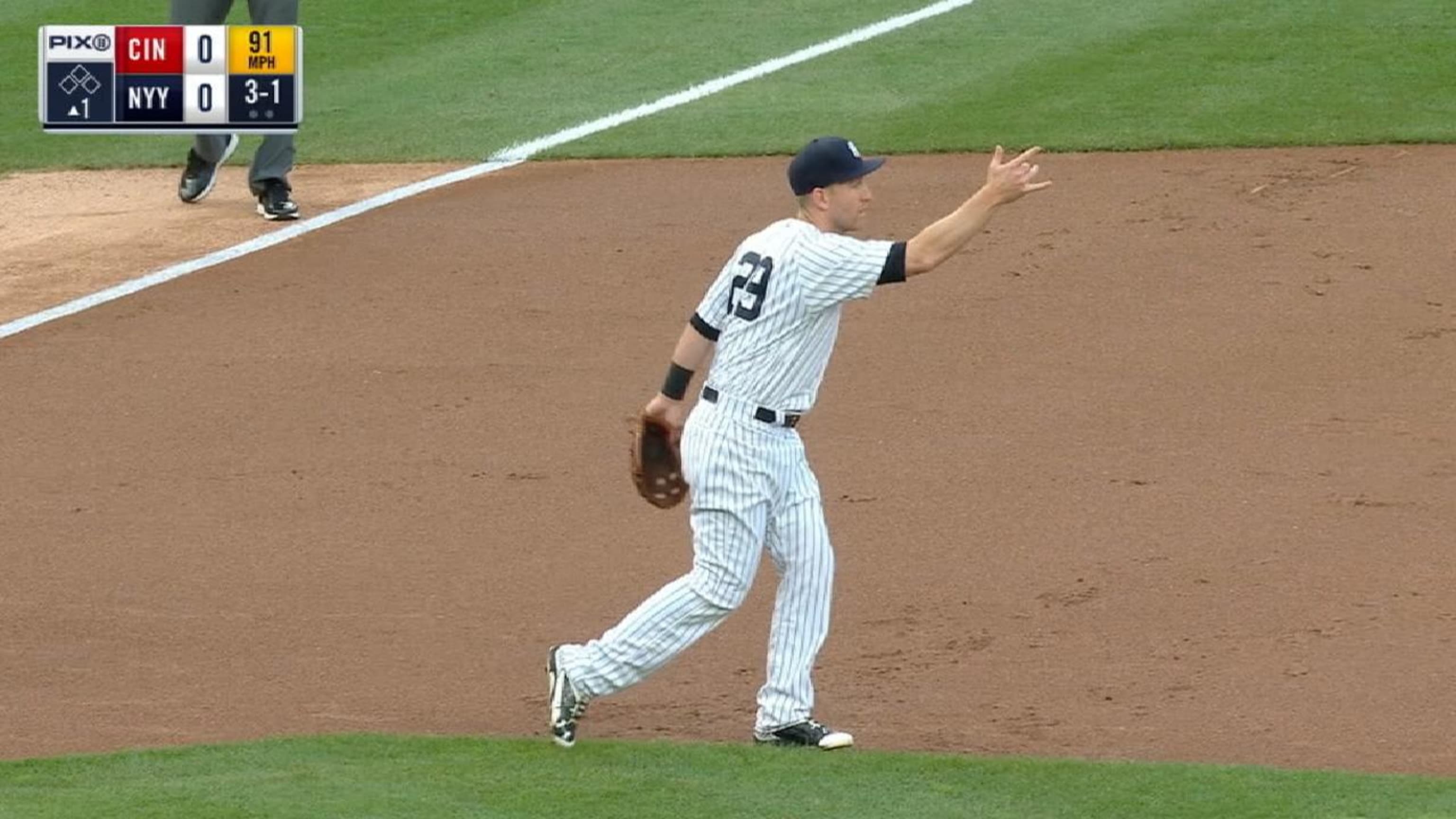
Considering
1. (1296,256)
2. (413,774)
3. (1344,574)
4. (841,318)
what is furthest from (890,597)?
(1296,256)

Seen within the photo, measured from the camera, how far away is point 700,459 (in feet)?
22.0

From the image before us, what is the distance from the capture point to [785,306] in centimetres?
656

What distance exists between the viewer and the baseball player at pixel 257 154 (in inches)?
487

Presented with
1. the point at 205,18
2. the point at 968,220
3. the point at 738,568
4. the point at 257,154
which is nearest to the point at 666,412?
the point at 738,568

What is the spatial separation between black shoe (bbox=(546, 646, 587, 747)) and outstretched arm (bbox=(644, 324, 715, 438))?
0.74 m

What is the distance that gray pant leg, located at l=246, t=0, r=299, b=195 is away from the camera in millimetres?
12375

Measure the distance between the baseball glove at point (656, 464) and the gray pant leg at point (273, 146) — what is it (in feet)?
18.9

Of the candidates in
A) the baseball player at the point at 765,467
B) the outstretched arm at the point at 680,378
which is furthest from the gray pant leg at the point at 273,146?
the baseball player at the point at 765,467

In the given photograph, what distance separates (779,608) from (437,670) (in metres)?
1.23

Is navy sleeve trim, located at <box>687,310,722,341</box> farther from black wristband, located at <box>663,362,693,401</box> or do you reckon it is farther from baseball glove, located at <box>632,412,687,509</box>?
baseball glove, located at <box>632,412,687,509</box>

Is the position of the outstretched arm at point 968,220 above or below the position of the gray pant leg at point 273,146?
below

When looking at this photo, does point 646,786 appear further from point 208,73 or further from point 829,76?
point 829,76

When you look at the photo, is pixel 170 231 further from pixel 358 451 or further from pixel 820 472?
pixel 820 472

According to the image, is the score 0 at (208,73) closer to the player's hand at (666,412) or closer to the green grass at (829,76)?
the green grass at (829,76)
